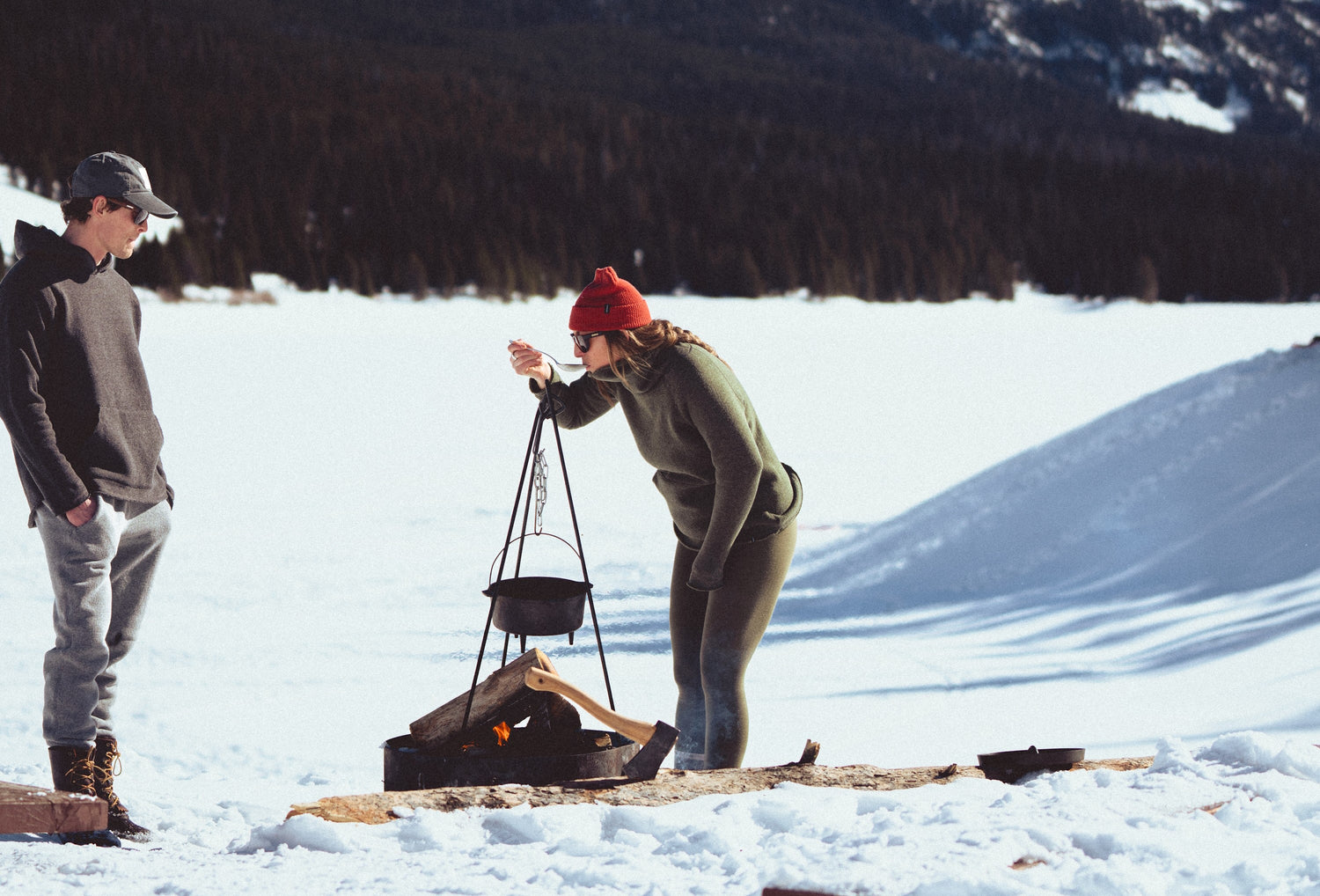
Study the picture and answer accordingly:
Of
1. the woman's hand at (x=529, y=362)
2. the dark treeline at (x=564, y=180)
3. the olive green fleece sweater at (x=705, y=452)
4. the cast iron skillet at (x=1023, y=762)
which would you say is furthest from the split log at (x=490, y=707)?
the dark treeline at (x=564, y=180)

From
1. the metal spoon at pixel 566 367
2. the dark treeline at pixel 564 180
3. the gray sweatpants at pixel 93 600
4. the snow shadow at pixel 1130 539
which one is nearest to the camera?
the gray sweatpants at pixel 93 600

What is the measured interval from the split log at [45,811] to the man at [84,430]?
0.15m

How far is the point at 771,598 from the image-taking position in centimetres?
379

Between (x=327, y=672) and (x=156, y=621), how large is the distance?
4.57 feet

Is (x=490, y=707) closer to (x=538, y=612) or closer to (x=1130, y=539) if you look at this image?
(x=538, y=612)

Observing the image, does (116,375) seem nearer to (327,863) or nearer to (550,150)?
A: (327,863)

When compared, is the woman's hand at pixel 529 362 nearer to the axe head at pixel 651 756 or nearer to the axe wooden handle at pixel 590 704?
the axe wooden handle at pixel 590 704

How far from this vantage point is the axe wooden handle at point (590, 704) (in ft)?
12.2

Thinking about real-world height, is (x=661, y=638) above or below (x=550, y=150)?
below

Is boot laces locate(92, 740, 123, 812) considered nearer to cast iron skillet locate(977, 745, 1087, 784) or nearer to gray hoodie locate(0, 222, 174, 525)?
gray hoodie locate(0, 222, 174, 525)

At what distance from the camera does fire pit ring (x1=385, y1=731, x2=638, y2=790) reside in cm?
365

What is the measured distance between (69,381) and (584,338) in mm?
1250

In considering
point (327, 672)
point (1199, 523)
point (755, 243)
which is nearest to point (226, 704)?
point (327, 672)

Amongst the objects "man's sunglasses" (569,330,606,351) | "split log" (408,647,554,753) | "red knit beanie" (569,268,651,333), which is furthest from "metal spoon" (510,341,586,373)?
"split log" (408,647,554,753)
